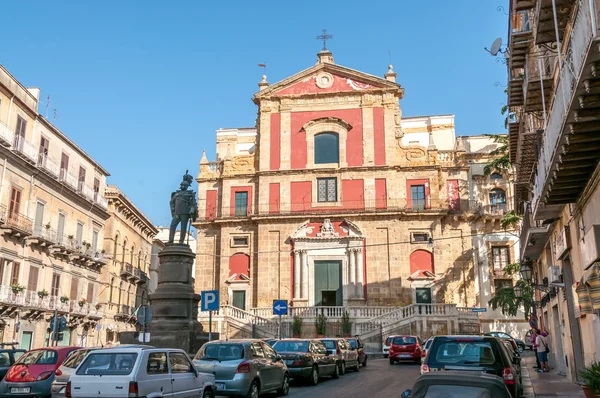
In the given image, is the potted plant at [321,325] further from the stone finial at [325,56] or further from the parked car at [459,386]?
the parked car at [459,386]

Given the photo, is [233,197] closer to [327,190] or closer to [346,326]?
[327,190]

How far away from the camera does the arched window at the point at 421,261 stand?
3797cm

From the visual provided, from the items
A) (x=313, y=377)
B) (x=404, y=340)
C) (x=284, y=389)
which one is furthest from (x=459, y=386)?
(x=404, y=340)

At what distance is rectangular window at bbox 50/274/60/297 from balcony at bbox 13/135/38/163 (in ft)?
24.1

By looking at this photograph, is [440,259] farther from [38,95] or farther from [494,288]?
[38,95]

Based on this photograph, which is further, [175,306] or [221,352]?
[175,306]

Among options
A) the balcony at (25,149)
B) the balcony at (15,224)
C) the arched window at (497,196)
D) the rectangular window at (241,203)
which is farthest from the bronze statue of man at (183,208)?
the arched window at (497,196)

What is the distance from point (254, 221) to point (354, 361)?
1960cm

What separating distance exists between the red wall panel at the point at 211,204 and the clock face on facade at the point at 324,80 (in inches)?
437

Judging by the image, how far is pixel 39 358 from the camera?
13.7 meters

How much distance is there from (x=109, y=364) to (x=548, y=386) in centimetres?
1192

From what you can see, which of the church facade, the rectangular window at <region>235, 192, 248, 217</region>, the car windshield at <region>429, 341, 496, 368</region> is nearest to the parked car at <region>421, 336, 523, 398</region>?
the car windshield at <region>429, 341, 496, 368</region>

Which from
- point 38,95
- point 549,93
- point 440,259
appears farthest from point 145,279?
point 549,93

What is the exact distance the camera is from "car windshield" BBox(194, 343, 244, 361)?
12.6 metres
